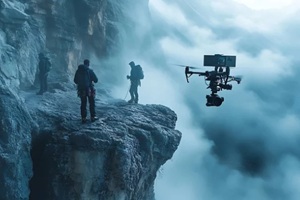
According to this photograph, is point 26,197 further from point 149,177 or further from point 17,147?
point 149,177

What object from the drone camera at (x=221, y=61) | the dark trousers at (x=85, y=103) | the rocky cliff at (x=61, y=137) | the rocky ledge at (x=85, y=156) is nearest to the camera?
the drone camera at (x=221, y=61)

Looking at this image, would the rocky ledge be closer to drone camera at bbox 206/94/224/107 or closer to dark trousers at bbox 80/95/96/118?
dark trousers at bbox 80/95/96/118

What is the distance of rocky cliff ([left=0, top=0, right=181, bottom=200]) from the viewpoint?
56.3 ft

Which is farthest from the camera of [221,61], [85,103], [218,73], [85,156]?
[85,103]

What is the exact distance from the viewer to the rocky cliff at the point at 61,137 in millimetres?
17172

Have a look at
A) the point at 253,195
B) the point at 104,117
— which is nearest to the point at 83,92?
the point at 104,117

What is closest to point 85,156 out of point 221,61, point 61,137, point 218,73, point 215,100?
point 61,137

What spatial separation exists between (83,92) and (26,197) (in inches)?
183

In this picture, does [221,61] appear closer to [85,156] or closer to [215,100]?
[215,100]

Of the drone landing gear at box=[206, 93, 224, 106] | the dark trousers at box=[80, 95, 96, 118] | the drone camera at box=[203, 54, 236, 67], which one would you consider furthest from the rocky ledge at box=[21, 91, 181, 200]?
the drone camera at box=[203, 54, 236, 67]

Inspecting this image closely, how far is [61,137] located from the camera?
18.0 m

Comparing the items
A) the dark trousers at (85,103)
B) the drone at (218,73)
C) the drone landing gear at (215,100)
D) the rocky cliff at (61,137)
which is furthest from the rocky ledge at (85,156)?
the drone at (218,73)

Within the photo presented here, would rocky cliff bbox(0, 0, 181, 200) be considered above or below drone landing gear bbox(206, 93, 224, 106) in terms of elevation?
below

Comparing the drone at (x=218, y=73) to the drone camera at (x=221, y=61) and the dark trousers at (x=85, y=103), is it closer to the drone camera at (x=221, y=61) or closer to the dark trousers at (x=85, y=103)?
the drone camera at (x=221, y=61)
